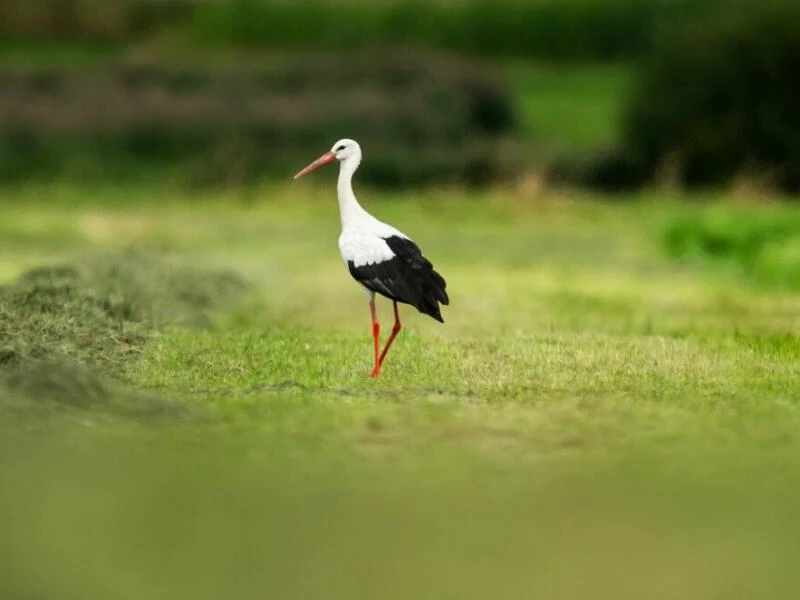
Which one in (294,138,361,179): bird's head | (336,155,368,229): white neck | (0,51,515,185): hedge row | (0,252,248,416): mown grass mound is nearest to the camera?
(0,252,248,416): mown grass mound

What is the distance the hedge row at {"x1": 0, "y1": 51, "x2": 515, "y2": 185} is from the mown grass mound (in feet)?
39.9

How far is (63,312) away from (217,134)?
17.7 meters

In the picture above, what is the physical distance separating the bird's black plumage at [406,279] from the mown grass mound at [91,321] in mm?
1017

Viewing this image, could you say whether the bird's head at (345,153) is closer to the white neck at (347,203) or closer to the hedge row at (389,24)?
the white neck at (347,203)

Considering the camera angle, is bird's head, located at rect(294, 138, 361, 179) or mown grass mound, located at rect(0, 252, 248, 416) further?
bird's head, located at rect(294, 138, 361, 179)

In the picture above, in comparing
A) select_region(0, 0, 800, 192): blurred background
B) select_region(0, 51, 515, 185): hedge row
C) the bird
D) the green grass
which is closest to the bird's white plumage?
the bird

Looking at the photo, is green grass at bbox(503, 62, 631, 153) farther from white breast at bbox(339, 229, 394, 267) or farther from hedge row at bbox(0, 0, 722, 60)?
white breast at bbox(339, 229, 394, 267)

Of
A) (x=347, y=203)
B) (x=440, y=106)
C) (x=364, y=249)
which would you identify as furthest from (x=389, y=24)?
(x=364, y=249)

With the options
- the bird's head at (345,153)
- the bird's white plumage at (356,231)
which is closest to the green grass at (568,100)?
the bird's head at (345,153)

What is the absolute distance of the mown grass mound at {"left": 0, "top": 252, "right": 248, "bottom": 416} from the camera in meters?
6.25

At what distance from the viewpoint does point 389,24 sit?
119ft

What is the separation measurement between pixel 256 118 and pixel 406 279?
19.8 m

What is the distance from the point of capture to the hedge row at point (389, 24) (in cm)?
3566

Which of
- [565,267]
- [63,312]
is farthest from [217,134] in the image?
[63,312]
